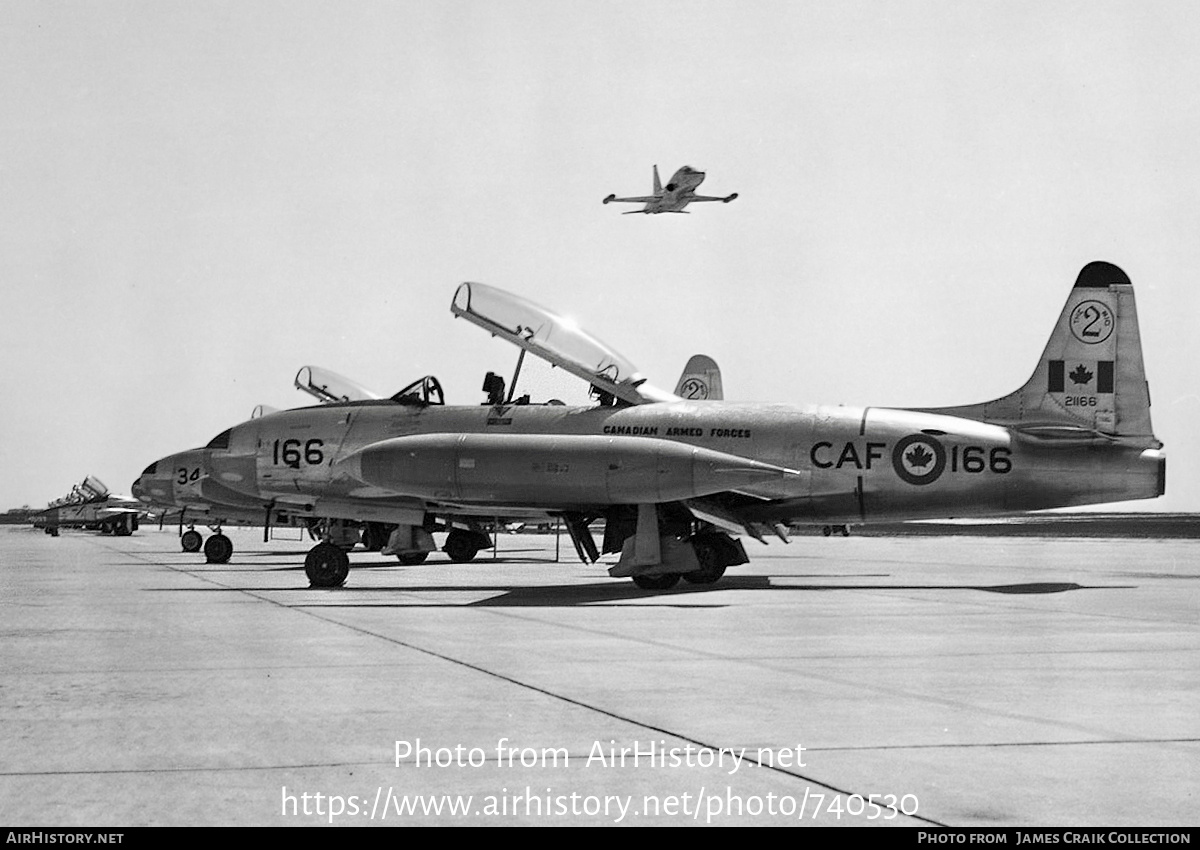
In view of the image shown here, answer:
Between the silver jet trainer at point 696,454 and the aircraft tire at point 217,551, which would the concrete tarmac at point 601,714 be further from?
the aircraft tire at point 217,551

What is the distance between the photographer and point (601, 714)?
26.2 ft

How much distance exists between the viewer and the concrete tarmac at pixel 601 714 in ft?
18.5

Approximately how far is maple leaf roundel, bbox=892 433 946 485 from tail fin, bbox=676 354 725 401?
19528mm

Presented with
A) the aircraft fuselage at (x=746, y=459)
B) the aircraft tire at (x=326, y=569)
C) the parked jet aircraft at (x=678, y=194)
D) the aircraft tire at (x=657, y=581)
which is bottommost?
the aircraft tire at (x=657, y=581)

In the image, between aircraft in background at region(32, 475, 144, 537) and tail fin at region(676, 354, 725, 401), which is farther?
aircraft in background at region(32, 475, 144, 537)

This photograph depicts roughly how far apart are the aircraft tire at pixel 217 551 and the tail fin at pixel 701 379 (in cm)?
1326

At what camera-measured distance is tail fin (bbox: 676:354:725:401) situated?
4091 centimetres

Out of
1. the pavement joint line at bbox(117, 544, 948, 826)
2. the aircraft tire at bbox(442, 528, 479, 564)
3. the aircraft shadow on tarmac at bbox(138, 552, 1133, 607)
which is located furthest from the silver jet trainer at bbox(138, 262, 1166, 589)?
the aircraft tire at bbox(442, 528, 479, 564)

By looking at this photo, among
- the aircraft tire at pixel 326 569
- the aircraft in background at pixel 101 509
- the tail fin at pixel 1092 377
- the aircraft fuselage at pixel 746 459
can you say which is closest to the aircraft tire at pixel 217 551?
the aircraft fuselage at pixel 746 459

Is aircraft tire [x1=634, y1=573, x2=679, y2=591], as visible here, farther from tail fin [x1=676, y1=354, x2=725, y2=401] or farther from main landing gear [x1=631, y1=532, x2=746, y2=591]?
tail fin [x1=676, y1=354, x2=725, y2=401]

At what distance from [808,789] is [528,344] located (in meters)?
16.8

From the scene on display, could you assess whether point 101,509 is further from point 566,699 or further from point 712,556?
point 566,699

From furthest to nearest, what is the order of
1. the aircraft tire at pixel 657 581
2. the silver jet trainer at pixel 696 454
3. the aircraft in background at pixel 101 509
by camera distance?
1. the aircraft in background at pixel 101 509
2. the aircraft tire at pixel 657 581
3. the silver jet trainer at pixel 696 454

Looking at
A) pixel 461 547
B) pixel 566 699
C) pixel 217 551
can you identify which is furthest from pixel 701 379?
pixel 566 699
